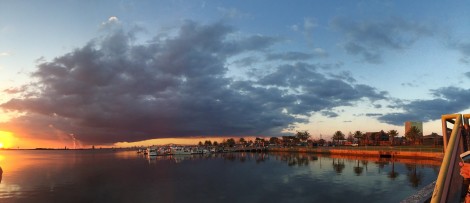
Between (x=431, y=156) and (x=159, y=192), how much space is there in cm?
8211

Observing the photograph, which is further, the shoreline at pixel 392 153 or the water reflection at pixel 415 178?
the shoreline at pixel 392 153

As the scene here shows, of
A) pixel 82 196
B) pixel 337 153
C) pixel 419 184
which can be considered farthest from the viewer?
pixel 337 153

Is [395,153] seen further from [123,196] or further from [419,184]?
[123,196]

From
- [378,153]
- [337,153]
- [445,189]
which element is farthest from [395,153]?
[445,189]

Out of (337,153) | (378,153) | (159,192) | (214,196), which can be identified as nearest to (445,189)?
(214,196)

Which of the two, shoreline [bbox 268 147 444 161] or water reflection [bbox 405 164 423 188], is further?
shoreline [bbox 268 147 444 161]

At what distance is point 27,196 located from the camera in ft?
167

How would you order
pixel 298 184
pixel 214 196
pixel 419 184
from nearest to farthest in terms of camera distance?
pixel 214 196
pixel 419 184
pixel 298 184

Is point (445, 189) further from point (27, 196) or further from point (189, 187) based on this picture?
point (27, 196)

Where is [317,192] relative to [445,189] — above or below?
below

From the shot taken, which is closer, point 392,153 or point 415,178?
point 415,178

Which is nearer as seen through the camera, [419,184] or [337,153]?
[419,184]

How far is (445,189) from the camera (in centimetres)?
590

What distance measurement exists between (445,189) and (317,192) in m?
45.6
